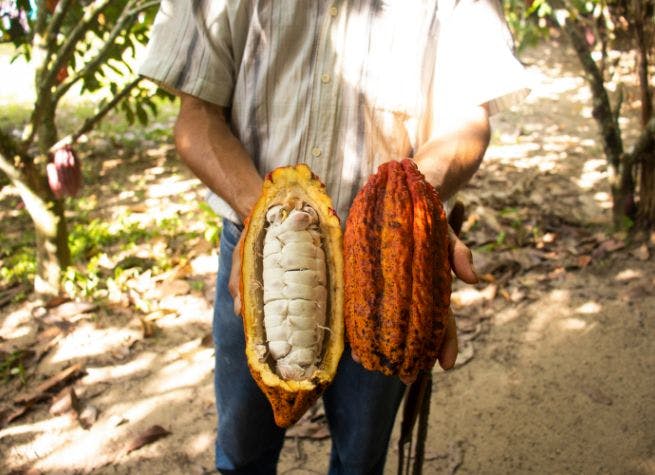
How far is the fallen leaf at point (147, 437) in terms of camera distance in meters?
2.31

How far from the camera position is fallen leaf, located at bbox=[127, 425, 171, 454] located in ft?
7.57

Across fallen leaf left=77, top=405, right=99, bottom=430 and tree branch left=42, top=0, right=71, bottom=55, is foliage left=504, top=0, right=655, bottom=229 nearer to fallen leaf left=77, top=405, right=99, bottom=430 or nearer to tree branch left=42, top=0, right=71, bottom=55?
tree branch left=42, top=0, right=71, bottom=55

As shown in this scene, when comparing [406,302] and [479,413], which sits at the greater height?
[406,302]

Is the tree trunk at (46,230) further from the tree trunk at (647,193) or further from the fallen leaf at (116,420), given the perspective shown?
the tree trunk at (647,193)

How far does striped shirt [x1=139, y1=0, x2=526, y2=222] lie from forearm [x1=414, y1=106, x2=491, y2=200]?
0.05 meters

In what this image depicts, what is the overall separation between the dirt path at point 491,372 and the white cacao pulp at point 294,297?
4.17 ft

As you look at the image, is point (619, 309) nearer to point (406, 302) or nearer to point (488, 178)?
point (488, 178)

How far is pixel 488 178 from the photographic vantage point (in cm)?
442

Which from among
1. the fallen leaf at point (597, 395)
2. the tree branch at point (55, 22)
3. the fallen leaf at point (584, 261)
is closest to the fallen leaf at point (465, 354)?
the fallen leaf at point (597, 395)

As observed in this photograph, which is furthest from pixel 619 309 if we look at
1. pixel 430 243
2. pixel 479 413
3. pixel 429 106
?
pixel 430 243

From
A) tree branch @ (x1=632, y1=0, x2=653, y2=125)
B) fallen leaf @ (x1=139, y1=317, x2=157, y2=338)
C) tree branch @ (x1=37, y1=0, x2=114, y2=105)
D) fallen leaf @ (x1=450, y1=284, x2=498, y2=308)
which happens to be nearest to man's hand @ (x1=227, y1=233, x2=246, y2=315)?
fallen leaf @ (x1=139, y1=317, x2=157, y2=338)

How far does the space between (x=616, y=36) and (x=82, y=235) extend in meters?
3.32

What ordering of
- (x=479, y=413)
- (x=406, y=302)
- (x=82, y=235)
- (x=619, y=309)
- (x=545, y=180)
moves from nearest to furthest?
A: (x=406, y=302), (x=479, y=413), (x=619, y=309), (x=82, y=235), (x=545, y=180)

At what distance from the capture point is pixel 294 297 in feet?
3.78
